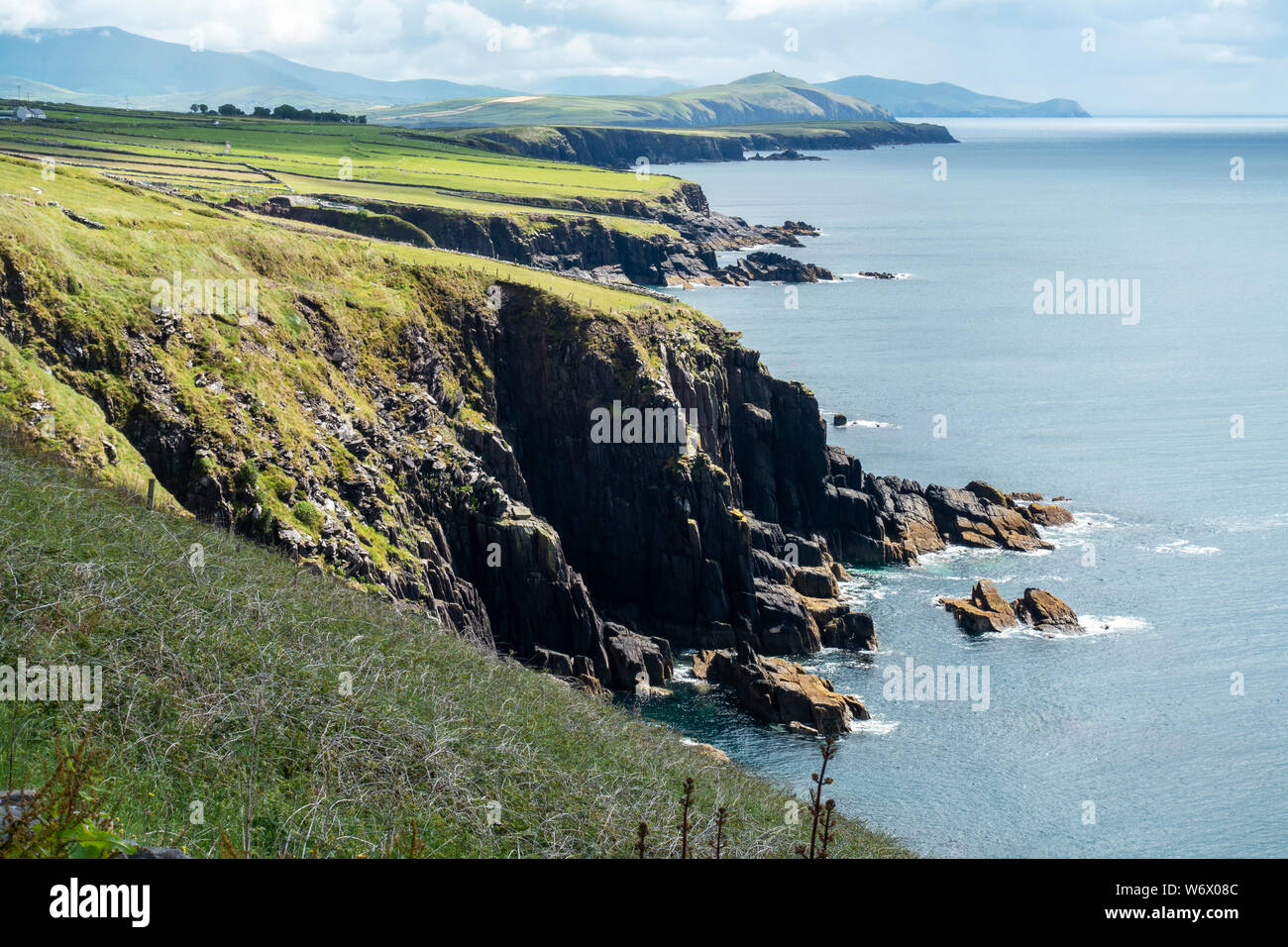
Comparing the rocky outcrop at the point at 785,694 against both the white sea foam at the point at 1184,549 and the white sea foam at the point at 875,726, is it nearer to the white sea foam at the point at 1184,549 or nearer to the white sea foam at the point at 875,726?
the white sea foam at the point at 875,726

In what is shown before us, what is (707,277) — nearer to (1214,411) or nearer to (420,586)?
(1214,411)

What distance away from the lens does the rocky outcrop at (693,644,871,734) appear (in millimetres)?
54125

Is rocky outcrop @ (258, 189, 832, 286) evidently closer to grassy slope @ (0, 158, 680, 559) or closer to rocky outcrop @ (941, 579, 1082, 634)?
grassy slope @ (0, 158, 680, 559)

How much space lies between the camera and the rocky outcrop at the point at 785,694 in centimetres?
5412

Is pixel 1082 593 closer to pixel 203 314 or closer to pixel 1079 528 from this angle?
pixel 1079 528

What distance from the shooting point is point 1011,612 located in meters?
67.2

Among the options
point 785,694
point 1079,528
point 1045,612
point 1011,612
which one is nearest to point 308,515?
point 785,694

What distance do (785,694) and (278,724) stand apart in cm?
3673

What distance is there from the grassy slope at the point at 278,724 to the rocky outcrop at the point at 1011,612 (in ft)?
124

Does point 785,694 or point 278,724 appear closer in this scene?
point 278,724

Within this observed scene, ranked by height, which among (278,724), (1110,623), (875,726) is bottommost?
(875,726)

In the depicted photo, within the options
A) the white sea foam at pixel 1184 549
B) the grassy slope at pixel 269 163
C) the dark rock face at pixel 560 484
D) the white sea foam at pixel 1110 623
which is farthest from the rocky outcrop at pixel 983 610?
the grassy slope at pixel 269 163

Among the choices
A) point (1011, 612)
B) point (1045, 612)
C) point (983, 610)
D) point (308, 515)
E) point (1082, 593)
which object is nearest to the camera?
point (308, 515)

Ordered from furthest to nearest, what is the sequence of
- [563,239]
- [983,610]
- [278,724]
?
[563,239] < [983,610] < [278,724]
